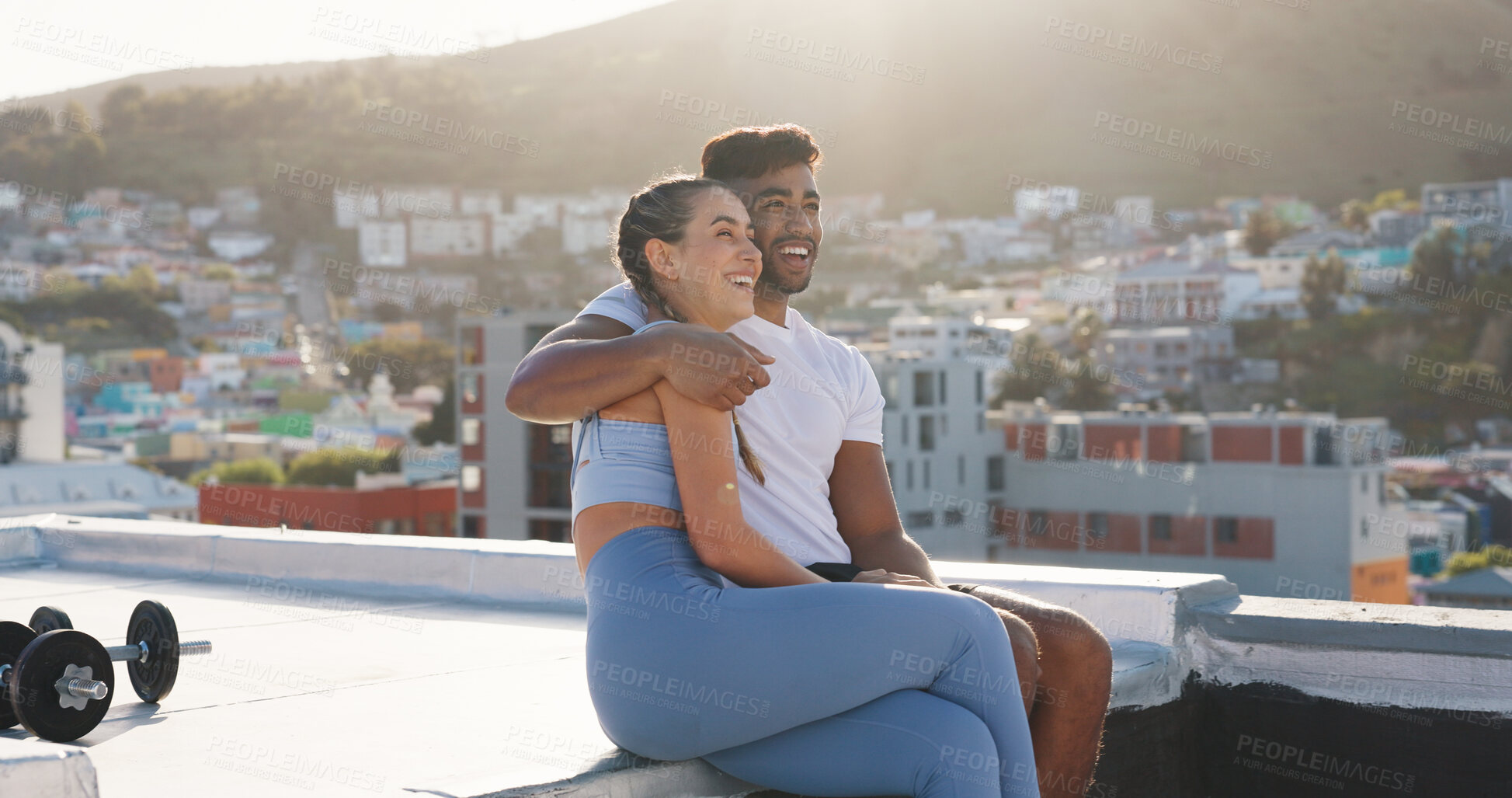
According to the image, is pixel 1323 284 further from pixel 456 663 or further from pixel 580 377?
pixel 580 377

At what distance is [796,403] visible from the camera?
82.0 inches

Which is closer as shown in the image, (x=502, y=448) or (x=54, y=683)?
(x=54, y=683)

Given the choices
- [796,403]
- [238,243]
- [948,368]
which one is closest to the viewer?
[796,403]

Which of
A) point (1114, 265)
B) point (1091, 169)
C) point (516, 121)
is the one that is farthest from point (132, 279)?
point (1091, 169)

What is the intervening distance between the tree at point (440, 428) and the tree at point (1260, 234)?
6433 cm

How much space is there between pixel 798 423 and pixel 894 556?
11.0 inches

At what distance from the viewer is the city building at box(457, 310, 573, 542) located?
32.8 meters

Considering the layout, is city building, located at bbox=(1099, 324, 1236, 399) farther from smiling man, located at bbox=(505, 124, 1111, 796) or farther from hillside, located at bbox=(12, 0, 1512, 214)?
smiling man, located at bbox=(505, 124, 1111, 796)

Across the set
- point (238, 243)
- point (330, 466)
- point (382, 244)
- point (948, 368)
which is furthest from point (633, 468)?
point (382, 244)

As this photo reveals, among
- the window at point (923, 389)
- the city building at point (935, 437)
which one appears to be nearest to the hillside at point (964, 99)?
the city building at point (935, 437)

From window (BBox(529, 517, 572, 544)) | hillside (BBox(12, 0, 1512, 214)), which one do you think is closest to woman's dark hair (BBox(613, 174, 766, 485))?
window (BBox(529, 517, 572, 544))

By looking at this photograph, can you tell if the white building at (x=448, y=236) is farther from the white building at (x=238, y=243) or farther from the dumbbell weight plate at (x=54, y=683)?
the dumbbell weight plate at (x=54, y=683)

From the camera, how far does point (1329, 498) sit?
3306cm

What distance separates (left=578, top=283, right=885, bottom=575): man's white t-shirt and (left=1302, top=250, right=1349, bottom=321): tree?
7868cm
